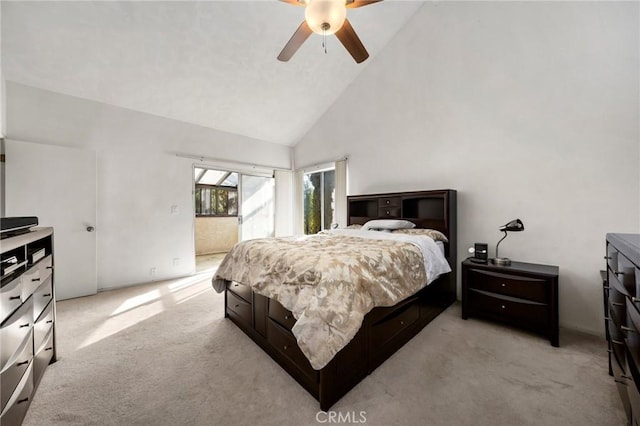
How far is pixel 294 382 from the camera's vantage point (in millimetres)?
1606

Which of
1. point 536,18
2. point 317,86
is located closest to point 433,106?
point 536,18

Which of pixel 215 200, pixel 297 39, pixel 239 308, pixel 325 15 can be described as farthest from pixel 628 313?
pixel 215 200

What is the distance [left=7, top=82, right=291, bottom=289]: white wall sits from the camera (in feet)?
9.97

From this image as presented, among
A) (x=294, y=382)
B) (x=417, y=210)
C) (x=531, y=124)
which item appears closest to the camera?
(x=294, y=382)

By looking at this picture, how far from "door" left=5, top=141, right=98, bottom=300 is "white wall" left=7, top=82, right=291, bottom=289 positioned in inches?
6.1

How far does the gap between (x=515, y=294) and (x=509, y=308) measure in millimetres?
145

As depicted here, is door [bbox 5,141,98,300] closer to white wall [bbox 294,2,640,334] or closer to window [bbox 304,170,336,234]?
window [bbox 304,170,336,234]

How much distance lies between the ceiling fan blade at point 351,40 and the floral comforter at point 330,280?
6.19 feet

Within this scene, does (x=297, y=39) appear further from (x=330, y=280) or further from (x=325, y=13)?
(x=330, y=280)

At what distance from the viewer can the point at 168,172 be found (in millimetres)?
3943

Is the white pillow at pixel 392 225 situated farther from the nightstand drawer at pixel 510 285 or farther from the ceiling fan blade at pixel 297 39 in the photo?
the ceiling fan blade at pixel 297 39

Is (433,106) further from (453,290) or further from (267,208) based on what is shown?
(267,208)

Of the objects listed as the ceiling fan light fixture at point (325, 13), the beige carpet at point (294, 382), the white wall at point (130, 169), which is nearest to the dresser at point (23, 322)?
the beige carpet at point (294, 382)

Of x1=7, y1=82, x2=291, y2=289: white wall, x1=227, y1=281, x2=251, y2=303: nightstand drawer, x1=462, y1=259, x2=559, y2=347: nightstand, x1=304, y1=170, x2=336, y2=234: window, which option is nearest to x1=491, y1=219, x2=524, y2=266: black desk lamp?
x1=462, y1=259, x2=559, y2=347: nightstand
